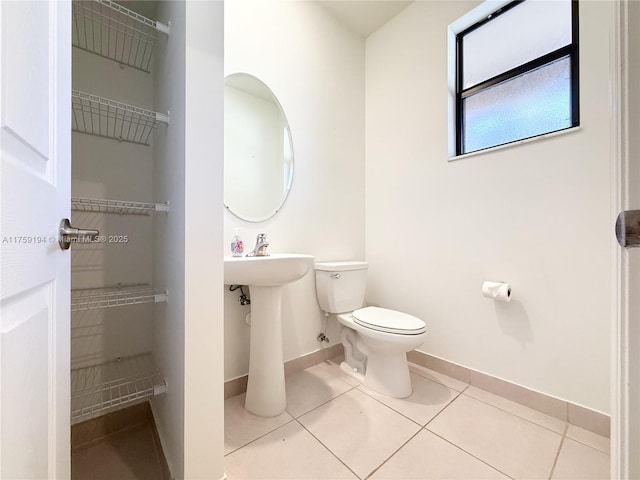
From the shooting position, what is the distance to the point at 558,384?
51.4 inches

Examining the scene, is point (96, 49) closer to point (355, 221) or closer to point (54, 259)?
point (54, 259)

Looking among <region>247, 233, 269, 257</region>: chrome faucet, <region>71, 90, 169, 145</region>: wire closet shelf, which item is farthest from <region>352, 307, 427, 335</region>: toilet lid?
<region>71, 90, 169, 145</region>: wire closet shelf

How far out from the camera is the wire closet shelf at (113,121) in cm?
107

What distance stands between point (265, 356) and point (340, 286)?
661mm

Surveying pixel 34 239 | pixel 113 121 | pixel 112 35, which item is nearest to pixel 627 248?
pixel 34 239

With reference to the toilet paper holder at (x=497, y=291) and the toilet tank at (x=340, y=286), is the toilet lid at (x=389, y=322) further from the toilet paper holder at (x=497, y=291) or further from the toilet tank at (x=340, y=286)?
the toilet paper holder at (x=497, y=291)

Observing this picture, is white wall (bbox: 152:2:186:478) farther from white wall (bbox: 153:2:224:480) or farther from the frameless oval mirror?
the frameless oval mirror

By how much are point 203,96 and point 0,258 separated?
730 mm

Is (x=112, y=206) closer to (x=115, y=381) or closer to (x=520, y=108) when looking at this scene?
(x=115, y=381)

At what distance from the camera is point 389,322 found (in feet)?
4.77

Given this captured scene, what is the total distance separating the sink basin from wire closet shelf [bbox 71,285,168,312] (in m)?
0.26

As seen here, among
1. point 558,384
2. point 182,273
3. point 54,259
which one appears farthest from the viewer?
point 558,384

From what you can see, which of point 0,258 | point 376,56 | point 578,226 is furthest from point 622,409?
point 376,56

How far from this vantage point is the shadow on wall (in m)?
1.40
